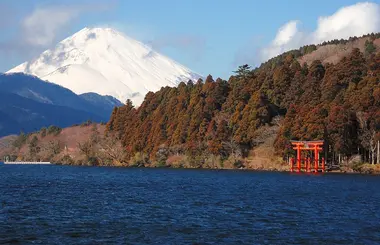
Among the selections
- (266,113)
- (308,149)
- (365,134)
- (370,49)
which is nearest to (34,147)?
(266,113)

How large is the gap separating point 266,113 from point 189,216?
6043cm

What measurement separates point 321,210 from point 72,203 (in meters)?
14.8

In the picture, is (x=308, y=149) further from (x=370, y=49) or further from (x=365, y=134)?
(x=370, y=49)

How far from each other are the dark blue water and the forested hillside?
31.6 metres

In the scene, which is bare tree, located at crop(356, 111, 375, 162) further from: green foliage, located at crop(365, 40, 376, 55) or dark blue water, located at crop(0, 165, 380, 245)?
green foliage, located at crop(365, 40, 376, 55)

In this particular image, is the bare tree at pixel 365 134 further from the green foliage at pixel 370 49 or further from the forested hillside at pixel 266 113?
the green foliage at pixel 370 49

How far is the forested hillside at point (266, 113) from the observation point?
261 ft

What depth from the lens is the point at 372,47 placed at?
13275 cm

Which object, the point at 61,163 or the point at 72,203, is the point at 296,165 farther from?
the point at 61,163

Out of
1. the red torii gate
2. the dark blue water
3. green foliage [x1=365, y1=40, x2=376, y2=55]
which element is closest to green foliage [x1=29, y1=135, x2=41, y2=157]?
green foliage [x1=365, y1=40, x2=376, y2=55]

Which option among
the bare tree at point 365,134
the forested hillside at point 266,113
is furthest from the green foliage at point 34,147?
the bare tree at point 365,134

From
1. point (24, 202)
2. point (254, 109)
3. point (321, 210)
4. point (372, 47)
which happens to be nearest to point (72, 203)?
point (24, 202)

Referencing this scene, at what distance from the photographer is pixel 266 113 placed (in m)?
91.4

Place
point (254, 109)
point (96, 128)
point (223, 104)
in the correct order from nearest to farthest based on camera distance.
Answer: point (254, 109), point (223, 104), point (96, 128)
